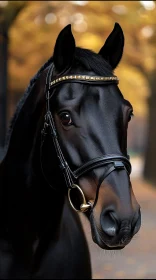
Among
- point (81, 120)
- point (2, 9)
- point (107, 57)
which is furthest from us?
point (2, 9)

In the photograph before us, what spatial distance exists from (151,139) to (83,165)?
1381cm

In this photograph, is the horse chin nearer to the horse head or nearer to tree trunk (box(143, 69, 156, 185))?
the horse head

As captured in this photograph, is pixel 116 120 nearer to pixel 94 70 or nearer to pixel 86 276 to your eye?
pixel 94 70

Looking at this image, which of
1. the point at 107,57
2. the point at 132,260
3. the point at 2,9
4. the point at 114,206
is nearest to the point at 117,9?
the point at 2,9

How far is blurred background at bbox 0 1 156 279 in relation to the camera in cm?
783

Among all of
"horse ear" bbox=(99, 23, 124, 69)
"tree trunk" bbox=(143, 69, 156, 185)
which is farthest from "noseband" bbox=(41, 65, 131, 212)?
"tree trunk" bbox=(143, 69, 156, 185)

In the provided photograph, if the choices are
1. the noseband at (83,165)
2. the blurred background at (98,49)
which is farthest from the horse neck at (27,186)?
the blurred background at (98,49)

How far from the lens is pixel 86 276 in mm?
3061

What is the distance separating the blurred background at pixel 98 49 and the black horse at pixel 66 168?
328cm

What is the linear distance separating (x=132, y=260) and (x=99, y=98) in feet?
19.9

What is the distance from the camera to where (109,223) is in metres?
2.09

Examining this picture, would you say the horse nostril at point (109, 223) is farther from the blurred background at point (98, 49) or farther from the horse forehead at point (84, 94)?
the blurred background at point (98, 49)

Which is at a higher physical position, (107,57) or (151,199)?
(107,57)

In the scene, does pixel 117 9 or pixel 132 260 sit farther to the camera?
pixel 117 9
